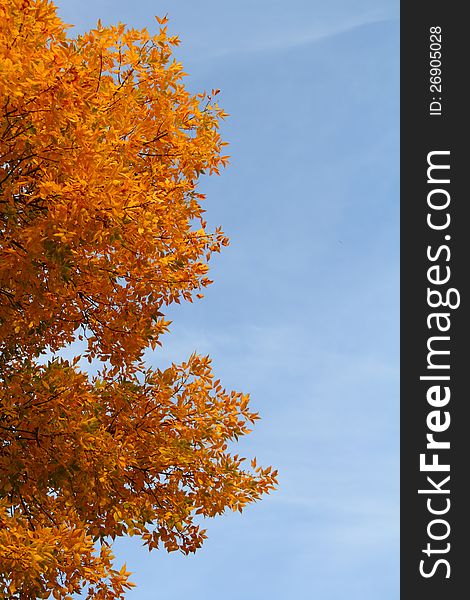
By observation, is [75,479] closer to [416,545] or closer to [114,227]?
[114,227]

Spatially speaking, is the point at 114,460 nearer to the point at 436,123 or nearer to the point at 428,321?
the point at 428,321

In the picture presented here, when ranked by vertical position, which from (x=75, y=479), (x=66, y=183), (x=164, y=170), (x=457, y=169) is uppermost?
(x=457, y=169)

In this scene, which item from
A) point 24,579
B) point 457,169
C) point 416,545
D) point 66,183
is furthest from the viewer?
point 457,169

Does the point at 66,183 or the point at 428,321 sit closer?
the point at 66,183

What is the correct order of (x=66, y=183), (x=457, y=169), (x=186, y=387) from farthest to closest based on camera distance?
(x=457, y=169) < (x=186, y=387) < (x=66, y=183)

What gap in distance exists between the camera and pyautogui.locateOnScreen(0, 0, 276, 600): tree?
10969mm

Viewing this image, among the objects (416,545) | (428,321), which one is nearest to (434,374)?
(428,321)

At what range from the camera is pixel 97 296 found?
13.5 m

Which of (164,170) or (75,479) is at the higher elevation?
(164,170)

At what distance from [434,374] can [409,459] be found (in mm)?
1478

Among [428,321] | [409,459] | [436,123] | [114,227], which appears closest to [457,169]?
[436,123]

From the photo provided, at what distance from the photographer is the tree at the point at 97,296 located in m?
11.0

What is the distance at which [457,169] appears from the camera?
16.0m

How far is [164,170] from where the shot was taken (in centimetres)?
1327
